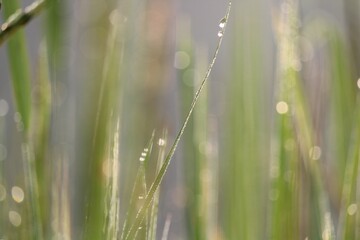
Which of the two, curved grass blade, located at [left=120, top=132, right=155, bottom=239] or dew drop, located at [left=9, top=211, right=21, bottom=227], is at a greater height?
curved grass blade, located at [left=120, top=132, right=155, bottom=239]

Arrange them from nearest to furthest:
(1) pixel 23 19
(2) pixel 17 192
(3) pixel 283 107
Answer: (1) pixel 23 19, (3) pixel 283 107, (2) pixel 17 192

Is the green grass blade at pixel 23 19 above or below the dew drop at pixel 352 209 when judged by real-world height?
above

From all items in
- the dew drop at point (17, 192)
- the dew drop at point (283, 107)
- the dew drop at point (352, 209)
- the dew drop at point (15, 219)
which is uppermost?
the dew drop at point (283, 107)

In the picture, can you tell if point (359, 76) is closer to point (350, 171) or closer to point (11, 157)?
point (350, 171)

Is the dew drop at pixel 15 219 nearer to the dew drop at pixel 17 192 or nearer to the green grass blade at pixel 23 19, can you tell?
the dew drop at pixel 17 192

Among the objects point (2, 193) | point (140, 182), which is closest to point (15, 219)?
point (2, 193)

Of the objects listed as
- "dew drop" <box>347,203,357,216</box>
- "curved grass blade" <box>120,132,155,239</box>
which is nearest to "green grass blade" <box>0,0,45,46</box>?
"curved grass blade" <box>120,132,155,239</box>

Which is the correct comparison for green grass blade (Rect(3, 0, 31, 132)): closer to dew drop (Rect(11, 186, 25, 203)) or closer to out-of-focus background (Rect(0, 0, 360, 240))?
out-of-focus background (Rect(0, 0, 360, 240))

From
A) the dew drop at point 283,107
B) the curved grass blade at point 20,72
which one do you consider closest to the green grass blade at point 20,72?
the curved grass blade at point 20,72

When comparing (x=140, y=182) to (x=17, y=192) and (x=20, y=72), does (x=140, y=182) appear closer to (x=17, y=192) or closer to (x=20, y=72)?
(x=20, y=72)
